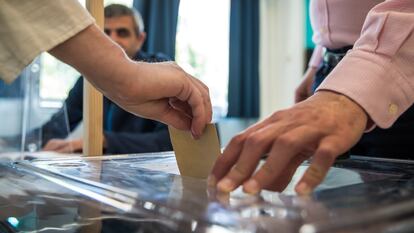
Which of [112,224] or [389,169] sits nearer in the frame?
[112,224]

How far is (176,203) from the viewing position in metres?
0.37

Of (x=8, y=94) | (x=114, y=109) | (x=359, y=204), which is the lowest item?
(x=114, y=109)

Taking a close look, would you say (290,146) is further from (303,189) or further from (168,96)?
(168,96)

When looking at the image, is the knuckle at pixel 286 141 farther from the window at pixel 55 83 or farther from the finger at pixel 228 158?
the window at pixel 55 83

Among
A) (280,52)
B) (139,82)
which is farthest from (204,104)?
(280,52)

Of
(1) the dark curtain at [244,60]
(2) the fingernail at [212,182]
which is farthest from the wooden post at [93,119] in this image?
(1) the dark curtain at [244,60]

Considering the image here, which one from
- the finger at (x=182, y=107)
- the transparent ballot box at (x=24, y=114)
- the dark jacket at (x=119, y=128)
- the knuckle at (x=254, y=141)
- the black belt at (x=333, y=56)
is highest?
the black belt at (x=333, y=56)

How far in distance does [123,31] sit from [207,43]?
1.01 m

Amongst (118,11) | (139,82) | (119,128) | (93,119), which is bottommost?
(119,128)

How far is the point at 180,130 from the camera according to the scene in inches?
26.5

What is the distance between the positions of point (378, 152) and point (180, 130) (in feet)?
1.36

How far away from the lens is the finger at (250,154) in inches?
16.7

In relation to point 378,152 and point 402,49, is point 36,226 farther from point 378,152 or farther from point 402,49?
point 378,152

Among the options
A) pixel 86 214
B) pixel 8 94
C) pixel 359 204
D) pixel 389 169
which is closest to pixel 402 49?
pixel 389 169
